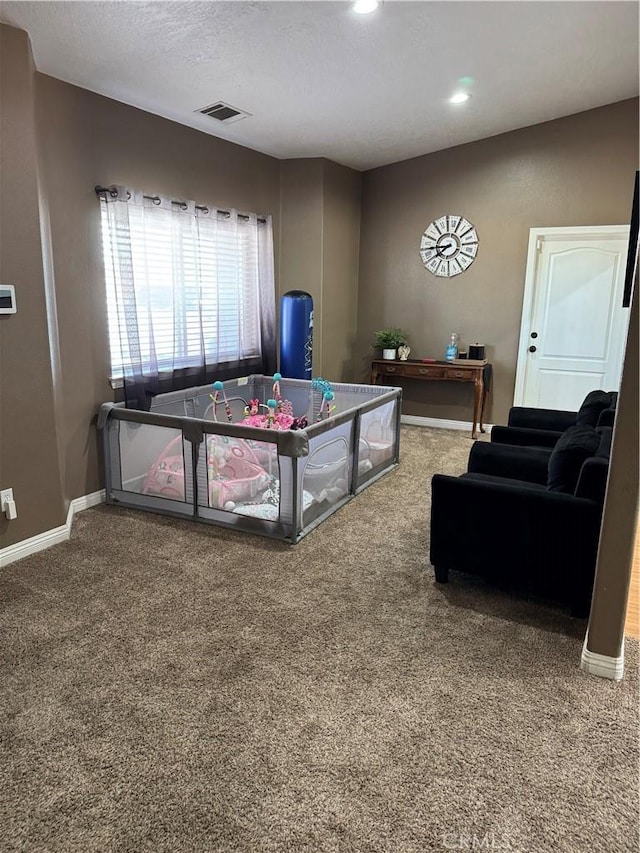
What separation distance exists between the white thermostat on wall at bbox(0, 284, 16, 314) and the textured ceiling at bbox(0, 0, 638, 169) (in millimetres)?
1256

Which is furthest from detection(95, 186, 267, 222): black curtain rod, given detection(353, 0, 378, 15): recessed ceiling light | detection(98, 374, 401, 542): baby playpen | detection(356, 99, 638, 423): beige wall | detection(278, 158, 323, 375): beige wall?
detection(353, 0, 378, 15): recessed ceiling light

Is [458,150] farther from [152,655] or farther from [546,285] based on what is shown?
[152,655]

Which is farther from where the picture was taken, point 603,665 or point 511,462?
point 511,462

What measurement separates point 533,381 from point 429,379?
41.5 inches

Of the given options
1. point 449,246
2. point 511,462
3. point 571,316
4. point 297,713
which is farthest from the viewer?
point 449,246

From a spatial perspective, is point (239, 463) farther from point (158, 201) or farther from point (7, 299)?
point (158, 201)

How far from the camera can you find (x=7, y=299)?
9.50ft

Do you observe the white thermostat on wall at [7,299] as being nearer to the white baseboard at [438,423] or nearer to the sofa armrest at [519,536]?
the sofa armrest at [519,536]

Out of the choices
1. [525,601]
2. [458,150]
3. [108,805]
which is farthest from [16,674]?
[458,150]

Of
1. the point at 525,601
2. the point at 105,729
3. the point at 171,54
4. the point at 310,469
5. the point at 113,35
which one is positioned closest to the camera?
the point at 105,729

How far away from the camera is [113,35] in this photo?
9.80 ft

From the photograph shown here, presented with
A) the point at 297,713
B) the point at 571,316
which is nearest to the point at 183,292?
the point at 297,713

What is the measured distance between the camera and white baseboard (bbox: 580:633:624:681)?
222 centimetres

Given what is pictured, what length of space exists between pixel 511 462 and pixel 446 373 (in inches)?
99.7
